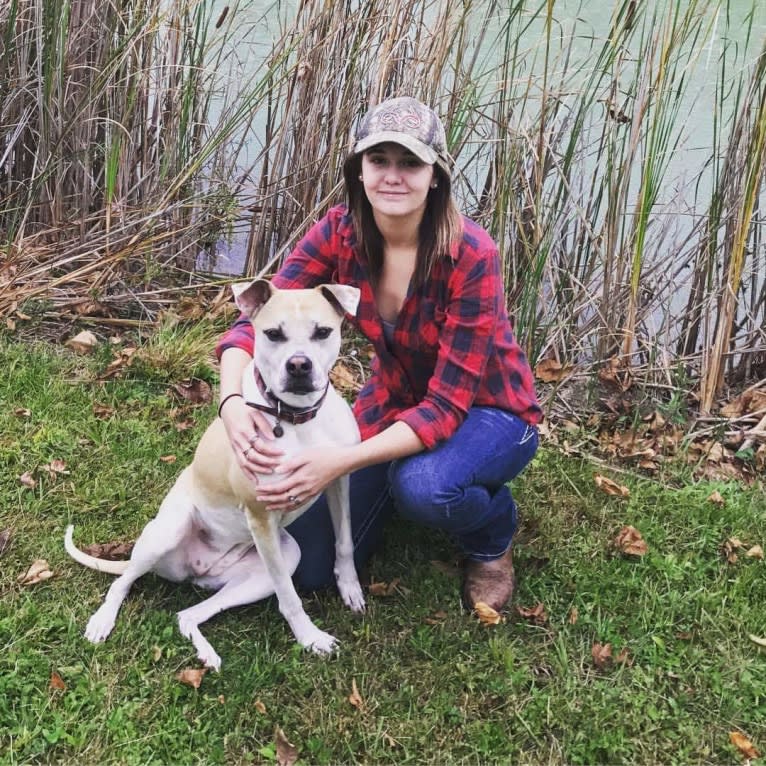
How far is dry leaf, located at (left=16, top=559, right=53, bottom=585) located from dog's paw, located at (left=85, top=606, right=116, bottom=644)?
267 millimetres

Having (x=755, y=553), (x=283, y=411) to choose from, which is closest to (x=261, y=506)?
(x=283, y=411)

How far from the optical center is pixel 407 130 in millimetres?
2143

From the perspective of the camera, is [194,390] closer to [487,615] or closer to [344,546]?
[344,546]

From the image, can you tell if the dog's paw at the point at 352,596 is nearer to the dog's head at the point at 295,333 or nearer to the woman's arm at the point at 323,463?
the woman's arm at the point at 323,463

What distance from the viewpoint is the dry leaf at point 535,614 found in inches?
98.6

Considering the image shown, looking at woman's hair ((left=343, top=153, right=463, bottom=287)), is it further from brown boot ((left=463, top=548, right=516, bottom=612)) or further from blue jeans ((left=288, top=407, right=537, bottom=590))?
brown boot ((left=463, top=548, right=516, bottom=612))

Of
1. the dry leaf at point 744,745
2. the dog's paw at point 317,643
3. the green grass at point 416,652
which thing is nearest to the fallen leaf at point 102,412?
the green grass at point 416,652

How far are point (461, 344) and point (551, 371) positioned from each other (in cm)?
148

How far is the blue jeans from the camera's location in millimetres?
2326

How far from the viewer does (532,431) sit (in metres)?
2.54

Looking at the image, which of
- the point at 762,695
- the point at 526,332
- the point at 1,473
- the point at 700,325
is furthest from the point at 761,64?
the point at 1,473

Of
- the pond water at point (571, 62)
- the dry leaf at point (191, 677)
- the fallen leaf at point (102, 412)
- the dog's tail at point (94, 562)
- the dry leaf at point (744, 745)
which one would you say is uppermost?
the pond water at point (571, 62)

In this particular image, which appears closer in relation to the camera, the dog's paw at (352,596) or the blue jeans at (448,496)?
the blue jeans at (448,496)

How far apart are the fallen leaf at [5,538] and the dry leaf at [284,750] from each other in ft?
3.79
